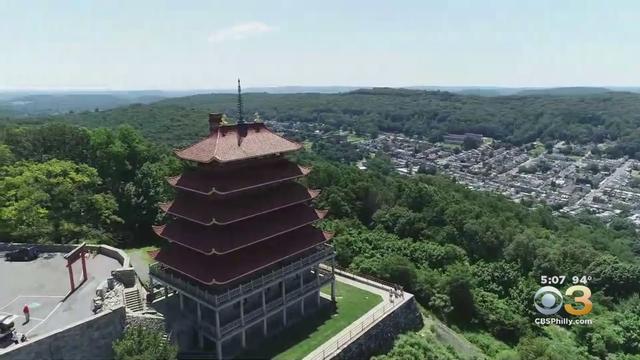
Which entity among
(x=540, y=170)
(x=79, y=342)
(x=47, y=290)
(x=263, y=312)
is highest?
(x=47, y=290)

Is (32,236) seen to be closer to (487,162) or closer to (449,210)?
(449,210)

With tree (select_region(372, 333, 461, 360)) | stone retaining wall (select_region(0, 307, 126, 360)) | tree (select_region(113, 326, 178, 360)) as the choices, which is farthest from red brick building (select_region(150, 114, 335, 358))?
tree (select_region(372, 333, 461, 360))

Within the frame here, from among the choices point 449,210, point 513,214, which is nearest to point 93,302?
point 449,210

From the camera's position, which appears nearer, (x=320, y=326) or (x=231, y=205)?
(x=231, y=205)

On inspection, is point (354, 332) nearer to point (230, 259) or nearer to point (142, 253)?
point (230, 259)

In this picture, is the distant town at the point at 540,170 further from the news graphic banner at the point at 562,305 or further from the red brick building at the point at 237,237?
the red brick building at the point at 237,237

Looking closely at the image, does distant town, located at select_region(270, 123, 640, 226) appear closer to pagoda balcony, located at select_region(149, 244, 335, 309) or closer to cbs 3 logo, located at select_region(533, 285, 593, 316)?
cbs 3 logo, located at select_region(533, 285, 593, 316)

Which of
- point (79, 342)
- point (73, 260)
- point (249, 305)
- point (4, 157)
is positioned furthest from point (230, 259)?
A: point (4, 157)
